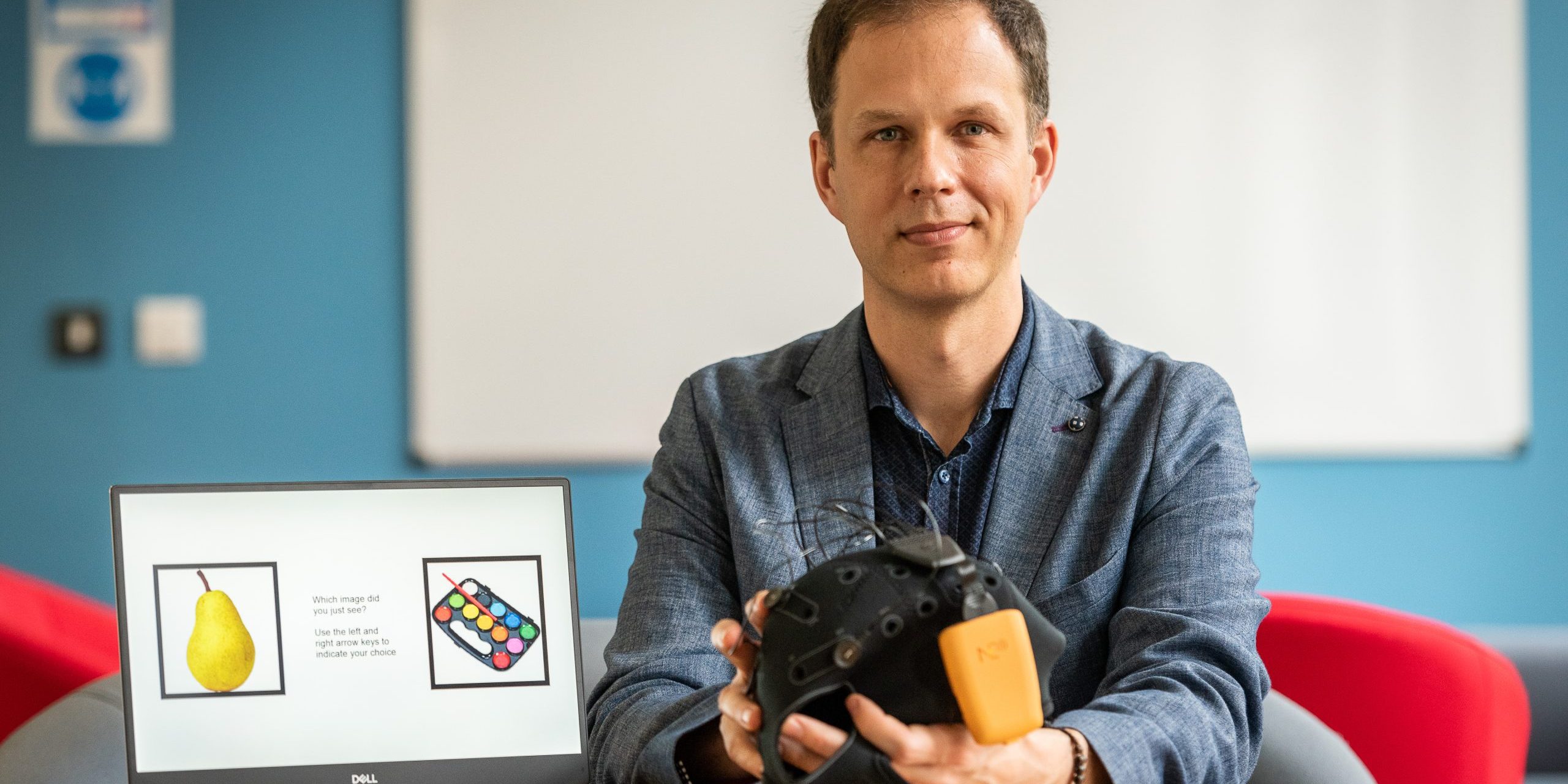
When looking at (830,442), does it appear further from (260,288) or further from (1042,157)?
(260,288)

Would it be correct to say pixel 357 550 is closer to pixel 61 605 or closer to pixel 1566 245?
pixel 61 605

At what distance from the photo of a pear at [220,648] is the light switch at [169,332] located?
202 centimetres

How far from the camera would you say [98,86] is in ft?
9.20

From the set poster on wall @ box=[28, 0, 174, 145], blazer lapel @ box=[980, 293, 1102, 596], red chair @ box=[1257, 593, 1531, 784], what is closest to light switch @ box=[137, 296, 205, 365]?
poster on wall @ box=[28, 0, 174, 145]

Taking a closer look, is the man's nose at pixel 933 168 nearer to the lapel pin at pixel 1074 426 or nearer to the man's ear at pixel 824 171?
the man's ear at pixel 824 171

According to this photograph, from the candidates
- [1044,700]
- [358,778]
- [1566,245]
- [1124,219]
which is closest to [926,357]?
[1044,700]

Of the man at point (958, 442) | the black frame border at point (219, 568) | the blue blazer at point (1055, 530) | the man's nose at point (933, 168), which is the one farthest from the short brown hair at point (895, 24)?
the black frame border at point (219, 568)

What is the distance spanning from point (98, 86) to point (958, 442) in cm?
232

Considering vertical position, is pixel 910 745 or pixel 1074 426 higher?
pixel 1074 426

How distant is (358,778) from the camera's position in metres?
1.01

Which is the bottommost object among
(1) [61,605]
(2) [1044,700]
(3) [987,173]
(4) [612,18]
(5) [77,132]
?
(1) [61,605]

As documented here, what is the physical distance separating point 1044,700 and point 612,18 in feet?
7.49

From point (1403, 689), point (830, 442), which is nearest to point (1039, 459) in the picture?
point (830, 442)

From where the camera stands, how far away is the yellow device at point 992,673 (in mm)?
746
